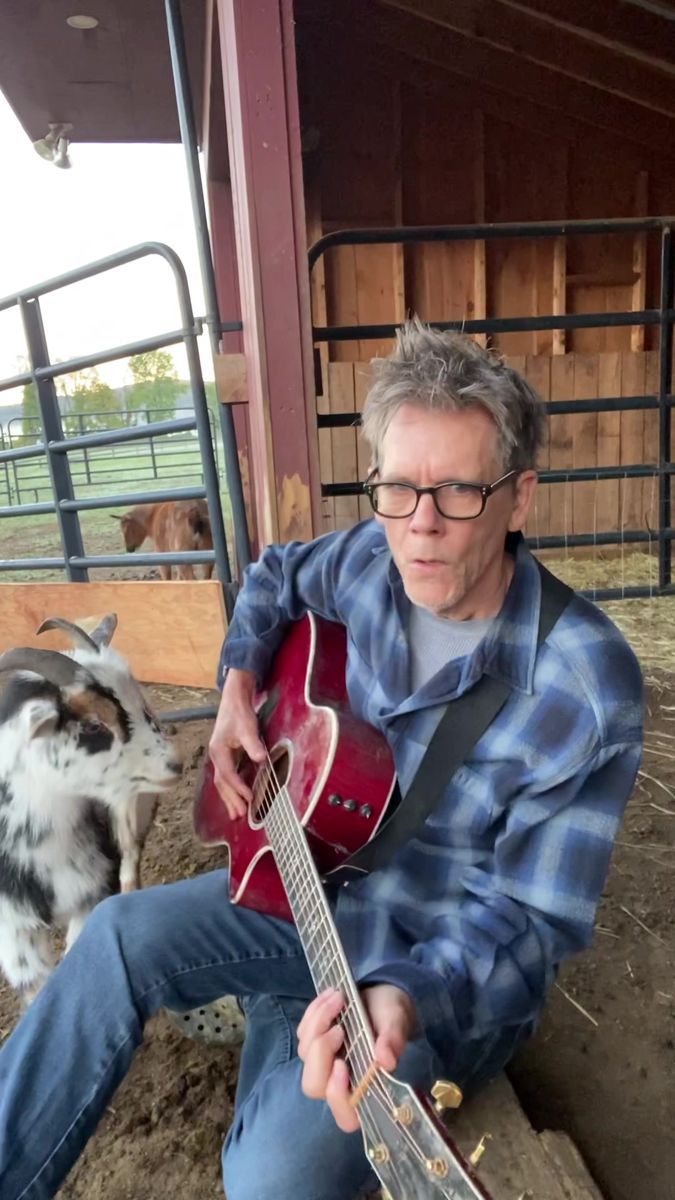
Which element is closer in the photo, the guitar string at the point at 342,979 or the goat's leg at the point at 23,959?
the guitar string at the point at 342,979

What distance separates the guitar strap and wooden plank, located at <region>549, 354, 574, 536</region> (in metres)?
5.31

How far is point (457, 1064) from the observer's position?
127 centimetres

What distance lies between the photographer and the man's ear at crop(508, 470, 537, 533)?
1.32m

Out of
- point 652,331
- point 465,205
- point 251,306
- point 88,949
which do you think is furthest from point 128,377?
point 88,949

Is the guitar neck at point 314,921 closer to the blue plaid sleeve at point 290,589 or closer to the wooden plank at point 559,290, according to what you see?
the blue plaid sleeve at point 290,589

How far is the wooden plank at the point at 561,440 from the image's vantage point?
6.41 metres

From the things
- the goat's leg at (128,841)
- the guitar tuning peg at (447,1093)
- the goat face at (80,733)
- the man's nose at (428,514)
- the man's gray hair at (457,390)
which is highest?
the man's gray hair at (457,390)

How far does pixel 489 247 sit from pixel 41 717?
581 centimetres

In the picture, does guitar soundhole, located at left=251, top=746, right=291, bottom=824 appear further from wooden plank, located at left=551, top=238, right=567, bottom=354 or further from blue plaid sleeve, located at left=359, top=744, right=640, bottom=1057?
wooden plank, located at left=551, top=238, right=567, bottom=354

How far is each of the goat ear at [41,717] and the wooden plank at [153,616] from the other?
6.07 ft

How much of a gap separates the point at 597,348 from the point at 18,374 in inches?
177

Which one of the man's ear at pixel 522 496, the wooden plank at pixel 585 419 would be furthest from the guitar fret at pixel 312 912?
the wooden plank at pixel 585 419

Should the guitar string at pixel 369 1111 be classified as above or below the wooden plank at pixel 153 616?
above

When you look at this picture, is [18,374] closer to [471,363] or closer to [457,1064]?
[471,363]
